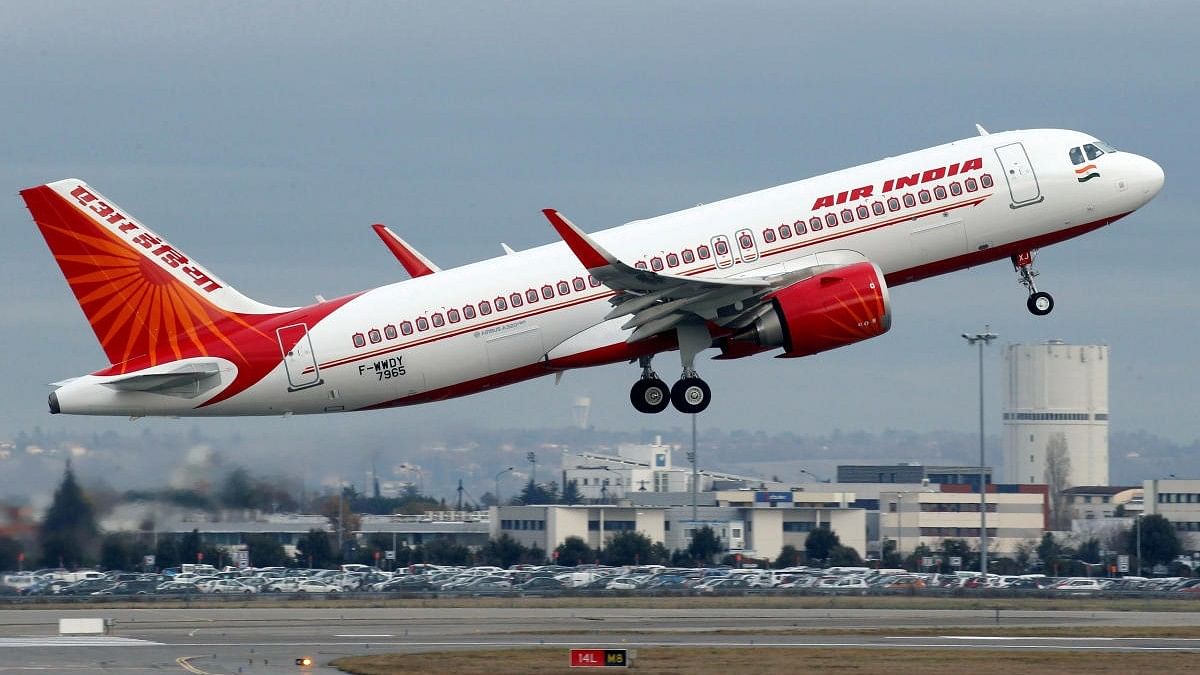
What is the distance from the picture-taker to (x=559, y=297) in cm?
5531

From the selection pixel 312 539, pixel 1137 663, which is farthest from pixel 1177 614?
pixel 312 539

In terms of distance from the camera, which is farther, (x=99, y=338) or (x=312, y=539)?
(x=312, y=539)

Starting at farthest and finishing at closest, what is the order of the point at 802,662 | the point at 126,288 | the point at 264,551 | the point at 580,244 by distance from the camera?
the point at 264,551 < the point at 126,288 < the point at 802,662 < the point at 580,244

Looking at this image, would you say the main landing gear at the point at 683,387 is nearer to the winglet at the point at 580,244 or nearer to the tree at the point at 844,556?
the winglet at the point at 580,244

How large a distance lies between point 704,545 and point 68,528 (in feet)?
178

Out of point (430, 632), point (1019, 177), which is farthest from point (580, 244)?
point (430, 632)

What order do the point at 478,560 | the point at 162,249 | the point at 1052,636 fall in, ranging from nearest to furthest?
the point at 162,249 < the point at 1052,636 < the point at 478,560

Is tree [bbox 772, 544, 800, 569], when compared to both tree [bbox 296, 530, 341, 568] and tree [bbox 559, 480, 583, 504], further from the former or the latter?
tree [bbox 296, 530, 341, 568]

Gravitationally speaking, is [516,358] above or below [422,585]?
above

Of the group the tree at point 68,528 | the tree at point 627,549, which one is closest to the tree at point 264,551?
the tree at point 68,528

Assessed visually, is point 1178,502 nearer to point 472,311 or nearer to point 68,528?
point 68,528

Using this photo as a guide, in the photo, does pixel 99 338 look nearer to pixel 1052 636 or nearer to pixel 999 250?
pixel 999 250

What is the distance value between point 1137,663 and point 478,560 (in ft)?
199

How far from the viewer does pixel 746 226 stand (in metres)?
55.3
